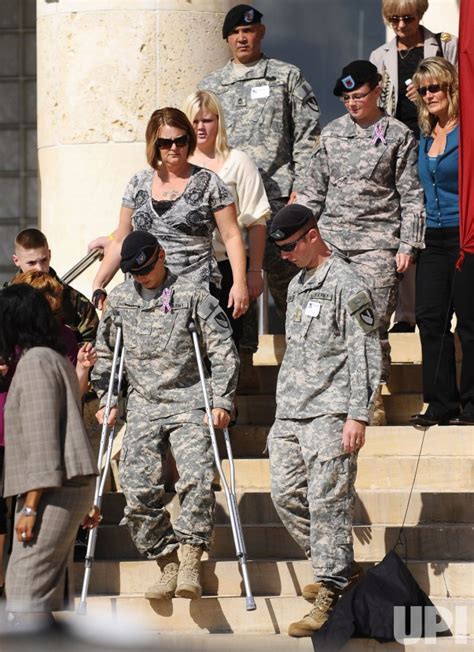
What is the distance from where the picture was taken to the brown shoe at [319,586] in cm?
792

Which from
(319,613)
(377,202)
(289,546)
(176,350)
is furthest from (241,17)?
(319,613)

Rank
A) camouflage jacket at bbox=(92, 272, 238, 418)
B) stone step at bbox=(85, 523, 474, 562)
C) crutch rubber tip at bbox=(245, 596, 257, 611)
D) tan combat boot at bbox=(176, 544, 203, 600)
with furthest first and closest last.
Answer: stone step at bbox=(85, 523, 474, 562) → camouflage jacket at bbox=(92, 272, 238, 418) → tan combat boot at bbox=(176, 544, 203, 600) → crutch rubber tip at bbox=(245, 596, 257, 611)

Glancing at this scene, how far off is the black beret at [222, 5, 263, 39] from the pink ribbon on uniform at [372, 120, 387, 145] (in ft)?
3.41

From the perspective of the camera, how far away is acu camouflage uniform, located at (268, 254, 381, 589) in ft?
26.0

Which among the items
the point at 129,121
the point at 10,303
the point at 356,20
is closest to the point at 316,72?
the point at 356,20

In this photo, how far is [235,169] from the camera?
30.7 feet

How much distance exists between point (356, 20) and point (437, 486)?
18.7 ft

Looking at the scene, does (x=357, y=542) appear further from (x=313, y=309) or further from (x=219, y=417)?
(x=313, y=309)

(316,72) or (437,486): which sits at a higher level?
(316,72)

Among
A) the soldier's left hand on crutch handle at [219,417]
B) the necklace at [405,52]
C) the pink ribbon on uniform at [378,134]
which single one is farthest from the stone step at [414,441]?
the necklace at [405,52]

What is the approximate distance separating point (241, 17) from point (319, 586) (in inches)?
143

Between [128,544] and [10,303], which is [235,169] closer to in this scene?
[128,544]

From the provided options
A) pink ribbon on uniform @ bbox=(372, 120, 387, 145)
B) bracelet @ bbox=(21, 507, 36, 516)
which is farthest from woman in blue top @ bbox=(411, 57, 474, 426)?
bracelet @ bbox=(21, 507, 36, 516)

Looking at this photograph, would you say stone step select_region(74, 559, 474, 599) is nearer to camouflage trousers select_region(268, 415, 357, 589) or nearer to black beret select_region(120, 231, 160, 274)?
camouflage trousers select_region(268, 415, 357, 589)
